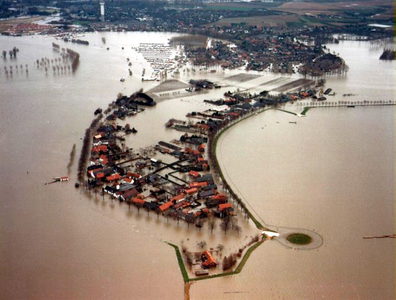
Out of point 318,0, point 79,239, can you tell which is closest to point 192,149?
point 79,239

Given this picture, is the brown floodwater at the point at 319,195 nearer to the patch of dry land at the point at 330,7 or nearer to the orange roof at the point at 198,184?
the orange roof at the point at 198,184

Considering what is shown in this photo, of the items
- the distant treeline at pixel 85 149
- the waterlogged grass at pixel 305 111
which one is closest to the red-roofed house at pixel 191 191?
the distant treeline at pixel 85 149

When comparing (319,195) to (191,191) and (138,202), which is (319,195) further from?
(138,202)

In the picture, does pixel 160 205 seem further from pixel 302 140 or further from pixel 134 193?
pixel 302 140

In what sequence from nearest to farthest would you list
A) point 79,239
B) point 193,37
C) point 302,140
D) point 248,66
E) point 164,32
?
1. point 79,239
2. point 302,140
3. point 248,66
4. point 193,37
5. point 164,32

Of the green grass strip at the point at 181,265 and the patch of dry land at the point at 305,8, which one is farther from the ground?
the patch of dry land at the point at 305,8

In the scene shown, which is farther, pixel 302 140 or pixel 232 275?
pixel 302 140
